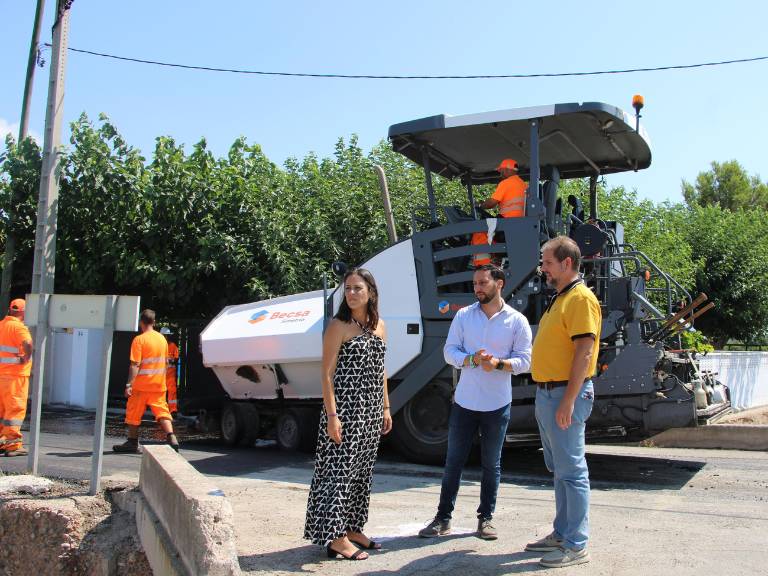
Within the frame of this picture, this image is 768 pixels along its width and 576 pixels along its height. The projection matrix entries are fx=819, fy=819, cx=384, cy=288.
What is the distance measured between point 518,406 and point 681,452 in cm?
339

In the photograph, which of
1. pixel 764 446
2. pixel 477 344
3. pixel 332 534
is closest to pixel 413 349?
pixel 477 344

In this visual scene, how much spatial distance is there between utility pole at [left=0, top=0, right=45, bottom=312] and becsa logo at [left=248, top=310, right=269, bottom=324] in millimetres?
7941

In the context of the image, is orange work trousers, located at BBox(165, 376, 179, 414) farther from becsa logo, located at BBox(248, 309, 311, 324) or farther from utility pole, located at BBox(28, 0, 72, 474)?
utility pole, located at BBox(28, 0, 72, 474)

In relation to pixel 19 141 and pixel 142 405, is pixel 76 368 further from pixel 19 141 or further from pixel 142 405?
pixel 142 405

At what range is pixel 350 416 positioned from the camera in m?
4.53

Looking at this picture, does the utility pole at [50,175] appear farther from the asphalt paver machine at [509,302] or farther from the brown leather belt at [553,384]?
the brown leather belt at [553,384]

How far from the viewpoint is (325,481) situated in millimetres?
4469

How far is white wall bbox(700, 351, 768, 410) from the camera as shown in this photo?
44.7ft

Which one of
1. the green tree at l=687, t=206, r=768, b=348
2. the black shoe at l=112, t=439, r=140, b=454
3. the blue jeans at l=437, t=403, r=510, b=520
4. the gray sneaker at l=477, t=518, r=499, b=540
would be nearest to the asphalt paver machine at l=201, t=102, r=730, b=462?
the black shoe at l=112, t=439, r=140, b=454

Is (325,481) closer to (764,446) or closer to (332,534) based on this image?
(332,534)

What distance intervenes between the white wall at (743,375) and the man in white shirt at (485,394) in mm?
8920

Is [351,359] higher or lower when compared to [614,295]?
lower

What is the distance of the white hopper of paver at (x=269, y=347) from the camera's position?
29.3 ft

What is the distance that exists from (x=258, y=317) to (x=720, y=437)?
604 centimetres
